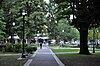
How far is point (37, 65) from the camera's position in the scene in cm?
2280

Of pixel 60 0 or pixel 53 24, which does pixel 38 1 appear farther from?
pixel 53 24

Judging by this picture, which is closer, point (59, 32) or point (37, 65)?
point (37, 65)

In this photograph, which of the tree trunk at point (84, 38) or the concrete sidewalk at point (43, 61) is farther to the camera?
the tree trunk at point (84, 38)

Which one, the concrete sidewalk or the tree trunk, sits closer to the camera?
the concrete sidewalk

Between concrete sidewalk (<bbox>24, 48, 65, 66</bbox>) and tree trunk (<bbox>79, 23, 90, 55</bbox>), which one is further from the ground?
tree trunk (<bbox>79, 23, 90, 55</bbox>)

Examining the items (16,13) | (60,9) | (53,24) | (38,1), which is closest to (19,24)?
(16,13)

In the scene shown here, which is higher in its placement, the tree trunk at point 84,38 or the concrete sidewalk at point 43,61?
the tree trunk at point 84,38

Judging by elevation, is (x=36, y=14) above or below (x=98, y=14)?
above

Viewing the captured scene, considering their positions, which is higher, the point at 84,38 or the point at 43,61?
A: the point at 84,38

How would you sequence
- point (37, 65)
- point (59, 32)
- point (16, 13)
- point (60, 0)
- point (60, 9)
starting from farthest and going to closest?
point (59, 32)
point (16, 13)
point (60, 9)
point (60, 0)
point (37, 65)

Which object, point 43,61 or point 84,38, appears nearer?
point 43,61

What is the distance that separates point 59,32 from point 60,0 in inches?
2245

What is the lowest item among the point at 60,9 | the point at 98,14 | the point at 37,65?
the point at 37,65

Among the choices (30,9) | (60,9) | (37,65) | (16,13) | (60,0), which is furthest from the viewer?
(30,9)
